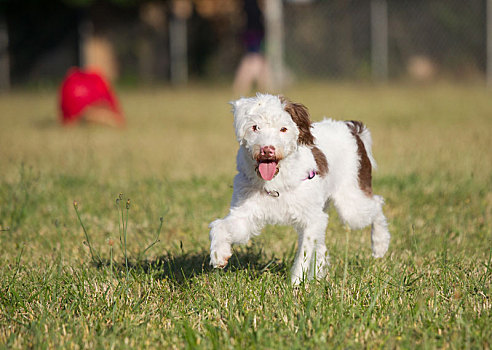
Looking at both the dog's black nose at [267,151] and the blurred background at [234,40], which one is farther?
the blurred background at [234,40]

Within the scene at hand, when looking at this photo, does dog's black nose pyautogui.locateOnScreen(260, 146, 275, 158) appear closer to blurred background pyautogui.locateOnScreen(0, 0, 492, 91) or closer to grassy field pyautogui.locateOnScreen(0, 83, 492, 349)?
grassy field pyautogui.locateOnScreen(0, 83, 492, 349)

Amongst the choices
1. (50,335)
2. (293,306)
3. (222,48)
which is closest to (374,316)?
(293,306)

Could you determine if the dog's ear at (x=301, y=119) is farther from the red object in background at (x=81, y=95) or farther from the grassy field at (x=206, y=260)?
the red object in background at (x=81, y=95)

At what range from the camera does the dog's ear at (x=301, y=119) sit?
3533 mm

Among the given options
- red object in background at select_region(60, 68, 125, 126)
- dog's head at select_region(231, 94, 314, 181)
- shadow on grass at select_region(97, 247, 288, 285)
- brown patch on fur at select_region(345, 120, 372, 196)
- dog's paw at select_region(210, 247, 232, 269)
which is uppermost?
red object in background at select_region(60, 68, 125, 126)

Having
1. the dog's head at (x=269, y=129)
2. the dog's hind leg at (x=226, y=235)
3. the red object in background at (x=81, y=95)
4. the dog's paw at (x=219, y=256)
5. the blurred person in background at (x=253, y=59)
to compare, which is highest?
the blurred person in background at (x=253, y=59)

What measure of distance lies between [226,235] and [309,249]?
1.66 ft

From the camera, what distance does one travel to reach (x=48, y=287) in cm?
353

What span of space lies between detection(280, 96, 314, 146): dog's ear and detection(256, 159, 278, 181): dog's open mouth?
0.86ft

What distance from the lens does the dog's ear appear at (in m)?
3.53

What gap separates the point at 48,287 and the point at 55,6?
72.6 ft

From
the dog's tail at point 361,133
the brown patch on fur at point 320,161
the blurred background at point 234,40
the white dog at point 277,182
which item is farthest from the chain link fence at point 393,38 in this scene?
the white dog at point 277,182

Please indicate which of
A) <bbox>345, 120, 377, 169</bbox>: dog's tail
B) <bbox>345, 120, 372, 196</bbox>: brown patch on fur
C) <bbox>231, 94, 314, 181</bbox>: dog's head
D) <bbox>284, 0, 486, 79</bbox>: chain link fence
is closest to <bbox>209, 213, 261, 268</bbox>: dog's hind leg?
<bbox>231, 94, 314, 181</bbox>: dog's head

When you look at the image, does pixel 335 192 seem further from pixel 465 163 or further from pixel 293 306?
pixel 465 163
